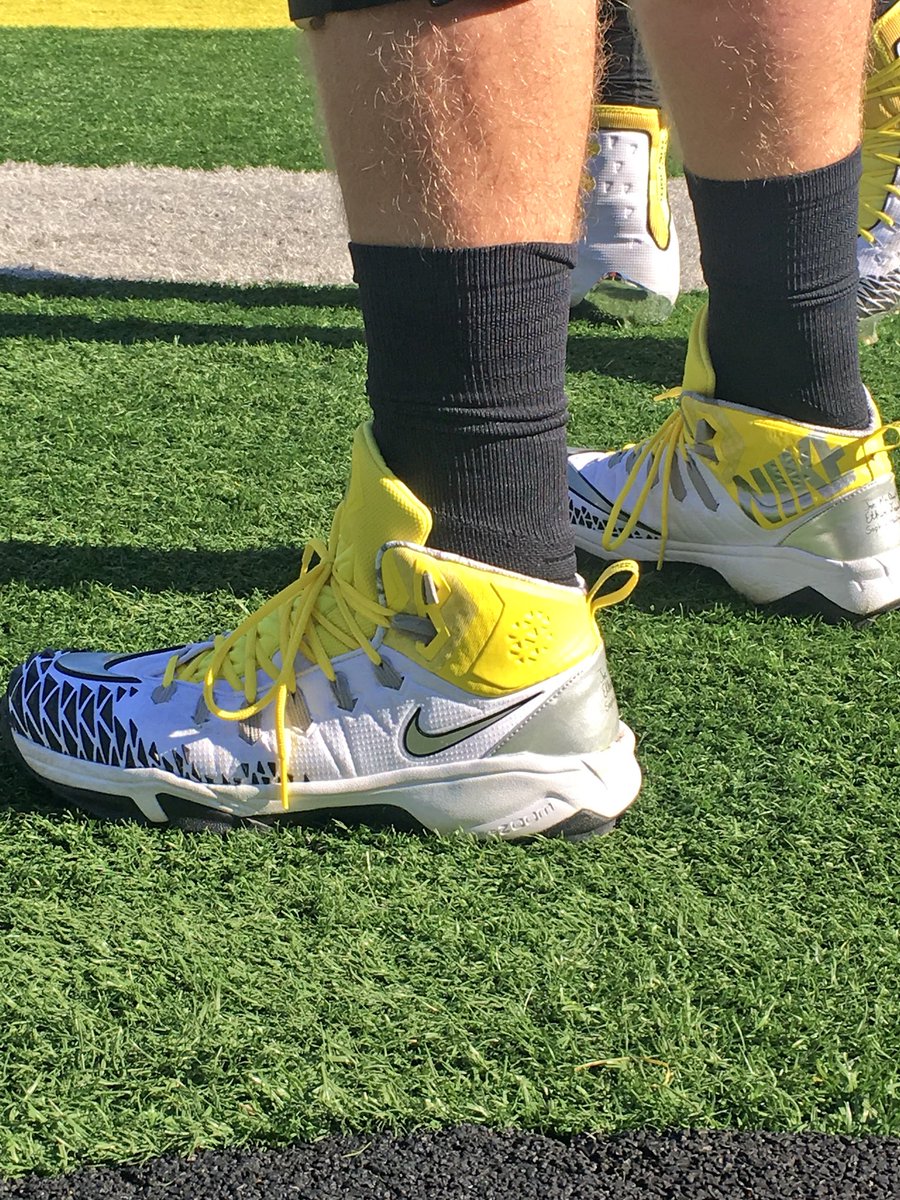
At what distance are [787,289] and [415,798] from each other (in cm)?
67

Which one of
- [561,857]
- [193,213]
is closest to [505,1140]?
[561,857]

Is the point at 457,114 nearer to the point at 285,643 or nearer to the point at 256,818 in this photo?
the point at 285,643

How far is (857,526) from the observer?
4.50ft

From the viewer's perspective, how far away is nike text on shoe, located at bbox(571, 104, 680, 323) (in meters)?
2.56

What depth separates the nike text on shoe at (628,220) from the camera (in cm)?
256

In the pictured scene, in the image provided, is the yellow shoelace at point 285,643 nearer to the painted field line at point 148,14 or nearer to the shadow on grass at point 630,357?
the shadow on grass at point 630,357

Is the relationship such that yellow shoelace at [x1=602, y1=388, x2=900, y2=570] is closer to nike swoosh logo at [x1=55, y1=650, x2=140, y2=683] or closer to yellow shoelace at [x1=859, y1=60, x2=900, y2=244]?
nike swoosh logo at [x1=55, y1=650, x2=140, y2=683]

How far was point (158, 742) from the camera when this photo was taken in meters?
1.10

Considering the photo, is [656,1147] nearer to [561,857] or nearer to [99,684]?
[561,857]

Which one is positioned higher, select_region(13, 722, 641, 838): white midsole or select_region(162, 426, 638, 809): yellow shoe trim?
select_region(162, 426, 638, 809): yellow shoe trim

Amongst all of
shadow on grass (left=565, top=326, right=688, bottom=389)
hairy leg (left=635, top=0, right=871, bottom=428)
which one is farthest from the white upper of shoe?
A: hairy leg (left=635, top=0, right=871, bottom=428)

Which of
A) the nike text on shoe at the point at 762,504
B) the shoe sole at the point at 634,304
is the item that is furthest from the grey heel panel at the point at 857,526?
the shoe sole at the point at 634,304

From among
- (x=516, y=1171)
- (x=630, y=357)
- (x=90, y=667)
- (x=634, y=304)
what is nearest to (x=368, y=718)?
(x=90, y=667)

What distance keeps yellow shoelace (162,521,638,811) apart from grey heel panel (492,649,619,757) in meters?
0.08
